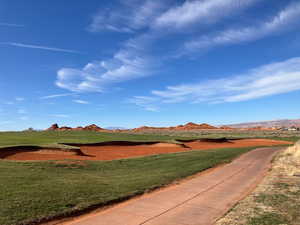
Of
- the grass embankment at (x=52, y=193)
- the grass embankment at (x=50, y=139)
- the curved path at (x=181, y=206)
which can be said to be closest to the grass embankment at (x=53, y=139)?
the grass embankment at (x=50, y=139)

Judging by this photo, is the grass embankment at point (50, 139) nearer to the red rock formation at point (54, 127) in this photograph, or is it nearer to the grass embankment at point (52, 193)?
the grass embankment at point (52, 193)

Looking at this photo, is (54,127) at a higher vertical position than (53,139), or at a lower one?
higher

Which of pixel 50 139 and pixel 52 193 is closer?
pixel 52 193

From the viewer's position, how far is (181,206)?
23.9ft

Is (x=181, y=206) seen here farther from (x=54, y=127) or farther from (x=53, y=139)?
(x=54, y=127)

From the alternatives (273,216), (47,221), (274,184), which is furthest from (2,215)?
(274,184)

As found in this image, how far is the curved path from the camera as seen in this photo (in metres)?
6.13

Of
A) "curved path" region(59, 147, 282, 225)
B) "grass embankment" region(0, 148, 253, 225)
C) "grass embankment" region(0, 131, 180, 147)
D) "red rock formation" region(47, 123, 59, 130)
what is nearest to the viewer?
"curved path" region(59, 147, 282, 225)

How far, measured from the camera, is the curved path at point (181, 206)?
6.13m

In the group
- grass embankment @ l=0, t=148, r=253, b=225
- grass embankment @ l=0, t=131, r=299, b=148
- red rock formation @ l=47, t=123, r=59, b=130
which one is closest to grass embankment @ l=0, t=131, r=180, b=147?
grass embankment @ l=0, t=131, r=299, b=148

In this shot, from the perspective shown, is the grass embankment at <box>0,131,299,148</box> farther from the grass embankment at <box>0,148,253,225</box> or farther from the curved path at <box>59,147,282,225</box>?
the curved path at <box>59,147,282,225</box>

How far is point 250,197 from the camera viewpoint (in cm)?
823

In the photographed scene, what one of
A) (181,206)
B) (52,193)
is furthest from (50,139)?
(181,206)

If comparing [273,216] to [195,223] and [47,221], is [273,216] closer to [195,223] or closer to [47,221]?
[195,223]
